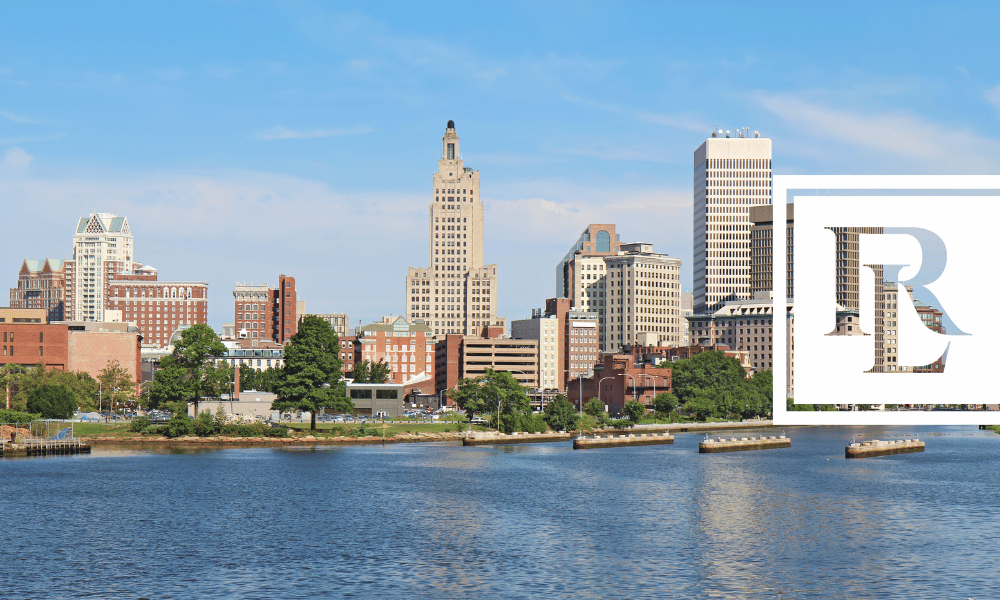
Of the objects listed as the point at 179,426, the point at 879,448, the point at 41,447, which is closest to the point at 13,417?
the point at 41,447

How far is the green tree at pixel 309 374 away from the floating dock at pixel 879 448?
245 ft

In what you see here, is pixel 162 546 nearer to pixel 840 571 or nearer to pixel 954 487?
pixel 840 571

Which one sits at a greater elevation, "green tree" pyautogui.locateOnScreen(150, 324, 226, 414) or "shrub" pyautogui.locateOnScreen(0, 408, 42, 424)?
"green tree" pyautogui.locateOnScreen(150, 324, 226, 414)

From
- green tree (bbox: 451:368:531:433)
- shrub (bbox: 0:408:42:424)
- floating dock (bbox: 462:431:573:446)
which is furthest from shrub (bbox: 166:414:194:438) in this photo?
green tree (bbox: 451:368:531:433)

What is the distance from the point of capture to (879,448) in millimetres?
168375

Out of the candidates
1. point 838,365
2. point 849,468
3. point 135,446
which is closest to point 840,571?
point 838,365

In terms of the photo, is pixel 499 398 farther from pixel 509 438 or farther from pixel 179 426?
pixel 179 426

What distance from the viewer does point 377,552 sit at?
73500 mm

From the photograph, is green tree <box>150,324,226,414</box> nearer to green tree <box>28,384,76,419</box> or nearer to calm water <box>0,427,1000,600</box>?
calm water <box>0,427,1000,600</box>

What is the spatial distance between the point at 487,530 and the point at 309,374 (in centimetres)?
8921

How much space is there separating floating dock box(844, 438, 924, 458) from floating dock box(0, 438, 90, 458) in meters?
Result: 107

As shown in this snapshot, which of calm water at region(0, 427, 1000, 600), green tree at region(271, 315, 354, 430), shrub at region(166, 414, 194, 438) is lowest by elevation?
calm water at region(0, 427, 1000, 600)

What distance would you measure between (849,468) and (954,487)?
2514cm

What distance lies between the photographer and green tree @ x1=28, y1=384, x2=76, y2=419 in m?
187
